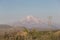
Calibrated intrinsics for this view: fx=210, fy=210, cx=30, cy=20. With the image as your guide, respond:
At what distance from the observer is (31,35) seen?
313 inches

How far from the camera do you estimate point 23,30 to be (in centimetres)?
811

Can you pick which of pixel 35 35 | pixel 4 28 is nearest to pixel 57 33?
pixel 35 35

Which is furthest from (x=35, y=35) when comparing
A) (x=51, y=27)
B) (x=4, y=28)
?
(x=4, y=28)

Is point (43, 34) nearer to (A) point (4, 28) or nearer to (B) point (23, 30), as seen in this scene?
(B) point (23, 30)

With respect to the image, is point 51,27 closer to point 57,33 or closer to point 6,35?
point 57,33

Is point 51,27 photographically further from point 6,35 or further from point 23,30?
point 6,35

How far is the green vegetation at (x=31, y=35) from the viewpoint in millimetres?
7844

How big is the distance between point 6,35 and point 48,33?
160cm

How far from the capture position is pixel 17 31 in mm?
8086

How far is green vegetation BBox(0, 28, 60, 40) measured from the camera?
25.7 ft

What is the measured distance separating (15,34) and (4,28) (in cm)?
51

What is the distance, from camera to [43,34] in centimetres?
796

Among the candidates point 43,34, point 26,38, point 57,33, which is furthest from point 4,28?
point 57,33

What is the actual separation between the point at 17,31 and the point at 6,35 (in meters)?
0.47
